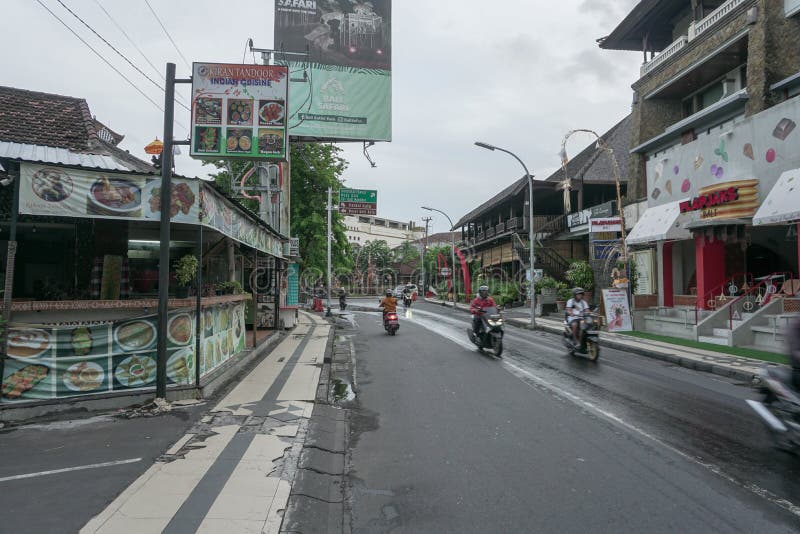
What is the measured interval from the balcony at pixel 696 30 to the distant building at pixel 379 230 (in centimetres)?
8182

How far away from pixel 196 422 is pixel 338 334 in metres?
13.4

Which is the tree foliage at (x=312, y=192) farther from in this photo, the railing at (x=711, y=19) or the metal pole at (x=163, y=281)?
the metal pole at (x=163, y=281)

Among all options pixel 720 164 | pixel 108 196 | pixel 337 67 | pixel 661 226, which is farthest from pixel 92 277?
pixel 720 164

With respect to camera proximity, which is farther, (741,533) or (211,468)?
(211,468)

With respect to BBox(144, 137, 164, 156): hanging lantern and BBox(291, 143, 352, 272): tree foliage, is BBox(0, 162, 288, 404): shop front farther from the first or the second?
BBox(291, 143, 352, 272): tree foliage

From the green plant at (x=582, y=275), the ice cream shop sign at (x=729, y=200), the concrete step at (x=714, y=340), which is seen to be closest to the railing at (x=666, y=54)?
the ice cream shop sign at (x=729, y=200)

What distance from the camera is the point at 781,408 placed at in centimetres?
561

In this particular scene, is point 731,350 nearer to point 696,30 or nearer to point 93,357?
point 696,30

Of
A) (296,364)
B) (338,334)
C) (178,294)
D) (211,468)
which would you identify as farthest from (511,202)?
(211,468)

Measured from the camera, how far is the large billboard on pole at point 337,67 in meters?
23.8

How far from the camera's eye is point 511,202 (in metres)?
40.5

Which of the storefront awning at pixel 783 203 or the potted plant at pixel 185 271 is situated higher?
the storefront awning at pixel 783 203

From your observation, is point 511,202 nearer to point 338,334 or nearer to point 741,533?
point 338,334

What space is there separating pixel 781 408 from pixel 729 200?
12393mm
